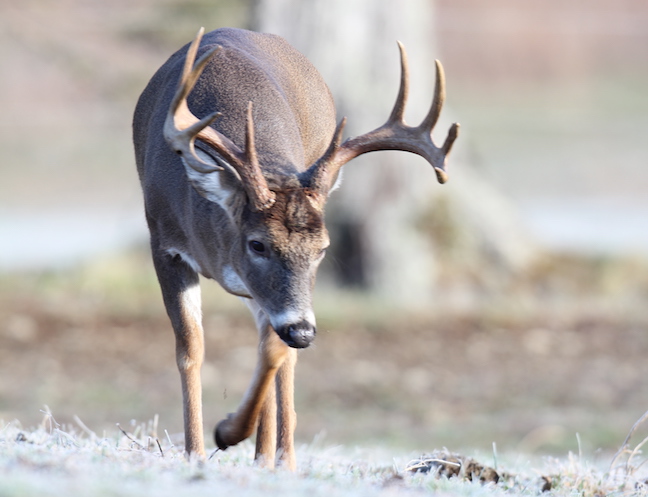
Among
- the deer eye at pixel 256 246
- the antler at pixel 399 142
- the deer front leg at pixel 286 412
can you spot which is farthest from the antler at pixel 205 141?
the deer front leg at pixel 286 412

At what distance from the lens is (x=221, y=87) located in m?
5.89

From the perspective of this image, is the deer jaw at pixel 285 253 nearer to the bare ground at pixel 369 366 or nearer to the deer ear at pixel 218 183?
the deer ear at pixel 218 183

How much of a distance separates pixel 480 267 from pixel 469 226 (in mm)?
465

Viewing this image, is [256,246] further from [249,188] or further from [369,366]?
[369,366]

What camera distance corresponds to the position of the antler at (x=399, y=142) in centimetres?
528

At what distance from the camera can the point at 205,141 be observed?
518 centimetres

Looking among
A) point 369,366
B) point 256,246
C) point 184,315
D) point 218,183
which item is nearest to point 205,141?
point 218,183

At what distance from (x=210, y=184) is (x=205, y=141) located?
0.21 m

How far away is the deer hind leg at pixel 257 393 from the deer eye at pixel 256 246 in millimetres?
349

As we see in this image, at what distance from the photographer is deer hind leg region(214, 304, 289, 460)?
498 cm

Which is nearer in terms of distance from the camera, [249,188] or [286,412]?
[249,188]

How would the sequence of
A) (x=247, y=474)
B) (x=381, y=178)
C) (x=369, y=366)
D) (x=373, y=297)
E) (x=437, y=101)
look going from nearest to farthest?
(x=247, y=474) → (x=437, y=101) → (x=369, y=366) → (x=373, y=297) → (x=381, y=178)

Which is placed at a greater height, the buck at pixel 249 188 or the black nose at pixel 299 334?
the buck at pixel 249 188

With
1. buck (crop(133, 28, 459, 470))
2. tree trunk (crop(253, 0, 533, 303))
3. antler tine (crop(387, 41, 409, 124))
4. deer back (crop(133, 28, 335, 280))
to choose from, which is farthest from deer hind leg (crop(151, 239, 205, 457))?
tree trunk (crop(253, 0, 533, 303))
